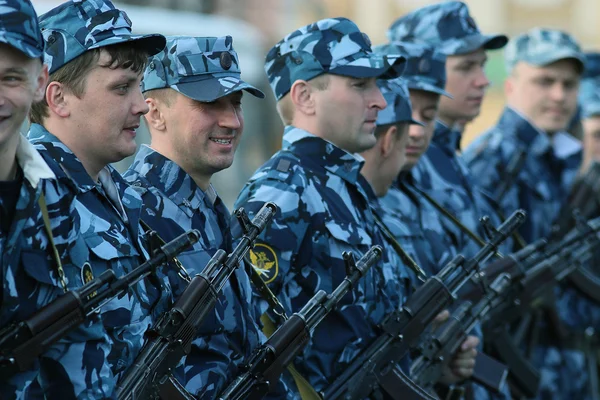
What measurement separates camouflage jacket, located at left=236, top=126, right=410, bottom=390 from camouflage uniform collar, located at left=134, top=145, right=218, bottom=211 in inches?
22.5

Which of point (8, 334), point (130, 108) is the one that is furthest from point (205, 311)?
point (8, 334)

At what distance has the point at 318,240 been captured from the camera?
229 inches

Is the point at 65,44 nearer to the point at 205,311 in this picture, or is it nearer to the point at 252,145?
the point at 205,311

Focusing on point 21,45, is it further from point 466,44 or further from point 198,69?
point 466,44

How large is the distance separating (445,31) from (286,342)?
3.76 metres

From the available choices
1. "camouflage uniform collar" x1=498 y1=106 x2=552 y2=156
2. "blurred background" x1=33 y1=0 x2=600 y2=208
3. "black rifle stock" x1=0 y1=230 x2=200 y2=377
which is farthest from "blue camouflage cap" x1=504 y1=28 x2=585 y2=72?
"black rifle stock" x1=0 y1=230 x2=200 y2=377

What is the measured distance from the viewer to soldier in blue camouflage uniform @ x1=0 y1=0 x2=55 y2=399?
12.5ft

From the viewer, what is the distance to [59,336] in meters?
3.92

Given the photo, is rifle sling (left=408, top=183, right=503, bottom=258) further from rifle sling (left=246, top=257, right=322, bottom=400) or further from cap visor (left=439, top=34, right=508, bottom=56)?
rifle sling (left=246, top=257, right=322, bottom=400)

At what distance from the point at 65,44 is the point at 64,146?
1.12 feet

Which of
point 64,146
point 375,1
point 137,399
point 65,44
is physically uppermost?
point 65,44

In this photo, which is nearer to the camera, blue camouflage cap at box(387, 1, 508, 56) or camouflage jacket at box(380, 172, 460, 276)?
camouflage jacket at box(380, 172, 460, 276)

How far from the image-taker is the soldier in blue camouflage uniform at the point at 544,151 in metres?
9.39

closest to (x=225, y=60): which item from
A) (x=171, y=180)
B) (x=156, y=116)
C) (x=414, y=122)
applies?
(x=156, y=116)
